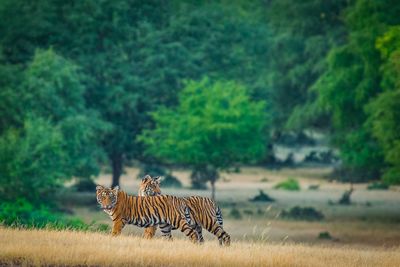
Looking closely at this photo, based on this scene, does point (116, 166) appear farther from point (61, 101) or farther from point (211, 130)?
point (61, 101)

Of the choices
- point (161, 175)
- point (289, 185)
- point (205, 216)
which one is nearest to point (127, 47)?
point (161, 175)

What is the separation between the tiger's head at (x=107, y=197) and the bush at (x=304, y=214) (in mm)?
30986

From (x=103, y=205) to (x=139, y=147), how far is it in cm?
4649

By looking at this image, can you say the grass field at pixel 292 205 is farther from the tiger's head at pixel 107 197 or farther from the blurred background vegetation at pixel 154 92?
the tiger's head at pixel 107 197

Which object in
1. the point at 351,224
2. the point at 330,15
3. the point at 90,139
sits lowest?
the point at 351,224

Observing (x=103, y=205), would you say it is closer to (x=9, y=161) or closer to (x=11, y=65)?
(x=9, y=161)

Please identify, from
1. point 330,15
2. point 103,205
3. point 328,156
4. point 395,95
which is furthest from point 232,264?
point 328,156

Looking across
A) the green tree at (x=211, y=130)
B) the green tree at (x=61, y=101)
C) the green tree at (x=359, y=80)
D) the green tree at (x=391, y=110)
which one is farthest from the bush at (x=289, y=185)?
the green tree at (x=391, y=110)

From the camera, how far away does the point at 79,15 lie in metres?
67.8

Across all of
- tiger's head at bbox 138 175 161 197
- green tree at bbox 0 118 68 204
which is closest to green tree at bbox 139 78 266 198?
green tree at bbox 0 118 68 204

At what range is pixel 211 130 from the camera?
66.5 m

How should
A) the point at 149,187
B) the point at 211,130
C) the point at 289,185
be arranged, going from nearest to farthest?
the point at 149,187
the point at 211,130
the point at 289,185

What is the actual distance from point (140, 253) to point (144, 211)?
436 centimetres

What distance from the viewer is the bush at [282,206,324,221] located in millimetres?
57781
